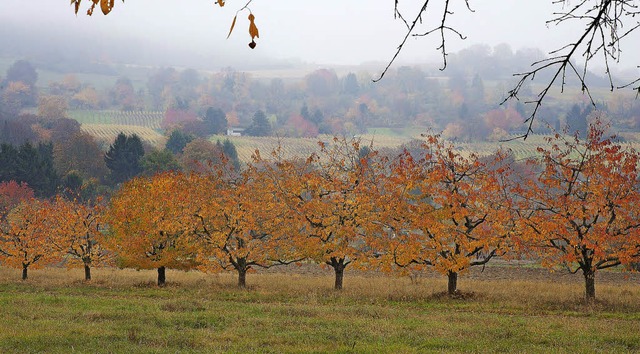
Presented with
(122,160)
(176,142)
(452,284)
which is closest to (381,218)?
(452,284)

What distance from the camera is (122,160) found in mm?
87812

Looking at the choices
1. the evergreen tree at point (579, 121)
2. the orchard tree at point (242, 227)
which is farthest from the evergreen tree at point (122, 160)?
the evergreen tree at point (579, 121)

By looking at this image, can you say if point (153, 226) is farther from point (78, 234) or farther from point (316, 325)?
point (316, 325)

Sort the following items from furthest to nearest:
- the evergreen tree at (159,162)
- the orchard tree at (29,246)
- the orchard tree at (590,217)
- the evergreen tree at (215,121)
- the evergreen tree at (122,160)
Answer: the evergreen tree at (215,121), the evergreen tree at (122,160), the evergreen tree at (159,162), the orchard tree at (29,246), the orchard tree at (590,217)

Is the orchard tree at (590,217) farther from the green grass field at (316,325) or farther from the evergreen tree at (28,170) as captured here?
the evergreen tree at (28,170)

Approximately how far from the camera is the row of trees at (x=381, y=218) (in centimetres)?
2320

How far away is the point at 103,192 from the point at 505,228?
68291 mm

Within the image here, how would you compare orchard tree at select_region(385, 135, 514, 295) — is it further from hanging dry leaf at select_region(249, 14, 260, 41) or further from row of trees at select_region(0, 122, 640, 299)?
hanging dry leaf at select_region(249, 14, 260, 41)

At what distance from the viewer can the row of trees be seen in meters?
23.2

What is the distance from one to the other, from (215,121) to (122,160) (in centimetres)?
8016

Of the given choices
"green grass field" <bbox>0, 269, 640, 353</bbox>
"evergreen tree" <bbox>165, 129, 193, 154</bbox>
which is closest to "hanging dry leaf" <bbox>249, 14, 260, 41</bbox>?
"green grass field" <bbox>0, 269, 640, 353</bbox>

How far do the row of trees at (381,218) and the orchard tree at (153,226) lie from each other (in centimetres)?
7

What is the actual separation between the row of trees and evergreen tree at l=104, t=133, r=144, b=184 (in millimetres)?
54680

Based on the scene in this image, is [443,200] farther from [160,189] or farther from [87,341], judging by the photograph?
[87,341]
